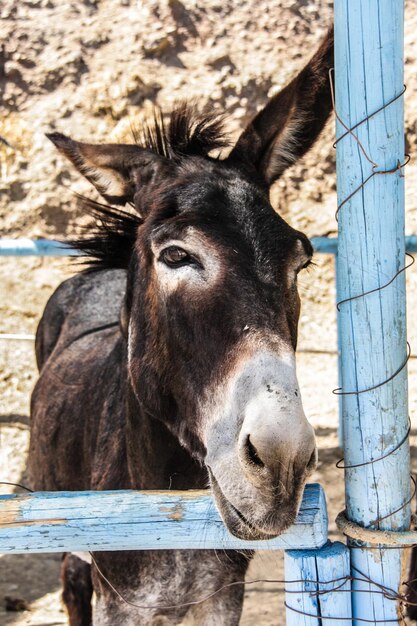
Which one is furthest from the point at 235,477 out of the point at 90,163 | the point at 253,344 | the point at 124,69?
the point at 124,69

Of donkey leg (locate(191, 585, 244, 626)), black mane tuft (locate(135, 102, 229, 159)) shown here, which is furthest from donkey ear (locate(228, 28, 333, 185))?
donkey leg (locate(191, 585, 244, 626))

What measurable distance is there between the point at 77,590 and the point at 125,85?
5.69 metres

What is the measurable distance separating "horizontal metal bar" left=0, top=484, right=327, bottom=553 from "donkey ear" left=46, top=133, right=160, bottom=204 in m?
1.19

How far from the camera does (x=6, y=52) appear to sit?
7.98 m

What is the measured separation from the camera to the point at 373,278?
171cm

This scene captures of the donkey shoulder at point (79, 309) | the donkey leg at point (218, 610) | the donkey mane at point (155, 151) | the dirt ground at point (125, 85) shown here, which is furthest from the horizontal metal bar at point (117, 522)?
the dirt ground at point (125, 85)

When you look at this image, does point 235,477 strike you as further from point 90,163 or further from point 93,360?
point 93,360

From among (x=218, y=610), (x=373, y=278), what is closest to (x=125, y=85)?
(x=218, y=610)

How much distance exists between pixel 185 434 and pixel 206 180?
75 centimetres

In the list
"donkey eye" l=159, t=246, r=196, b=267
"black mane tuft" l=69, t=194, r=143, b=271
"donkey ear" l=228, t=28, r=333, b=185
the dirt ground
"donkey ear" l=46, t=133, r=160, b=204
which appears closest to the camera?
"donkey eye" l=159, t=246, r=196, b=267

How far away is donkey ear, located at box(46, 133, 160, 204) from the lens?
8.02ft

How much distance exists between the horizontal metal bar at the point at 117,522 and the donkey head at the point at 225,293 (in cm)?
8

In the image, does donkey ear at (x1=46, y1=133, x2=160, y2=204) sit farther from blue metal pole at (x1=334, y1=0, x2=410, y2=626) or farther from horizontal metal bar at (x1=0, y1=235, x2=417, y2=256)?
horizontal metal bar at (x1=0, y1=235, x2=417, y2=256)

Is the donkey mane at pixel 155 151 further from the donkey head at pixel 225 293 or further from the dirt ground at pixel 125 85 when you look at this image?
the dirt ground at pixel 125 85
